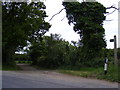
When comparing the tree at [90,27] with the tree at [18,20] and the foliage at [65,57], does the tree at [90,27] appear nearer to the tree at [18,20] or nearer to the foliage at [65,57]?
the foliage at [65,57]

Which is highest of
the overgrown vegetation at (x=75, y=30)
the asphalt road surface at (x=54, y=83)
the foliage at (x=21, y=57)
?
the overgrown vegetation at (x=75, y=30)

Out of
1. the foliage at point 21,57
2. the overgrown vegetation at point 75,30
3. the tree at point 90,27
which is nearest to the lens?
the tree at point 90,27

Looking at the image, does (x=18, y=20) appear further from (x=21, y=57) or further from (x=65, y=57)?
(x=21, y=57)

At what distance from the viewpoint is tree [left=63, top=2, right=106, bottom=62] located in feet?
73.1

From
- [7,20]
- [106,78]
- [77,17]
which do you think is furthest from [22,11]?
[106,78]

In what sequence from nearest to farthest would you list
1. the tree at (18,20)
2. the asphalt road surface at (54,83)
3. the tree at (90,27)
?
the asphalt road surface at (54,83)
the tree at (90,27)
the tree at (18,20)

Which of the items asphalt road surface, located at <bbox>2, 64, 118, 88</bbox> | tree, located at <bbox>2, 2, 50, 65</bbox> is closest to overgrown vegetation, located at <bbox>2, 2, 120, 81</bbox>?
tree, located at <bbox>2, 2, 50, 65</bbox>

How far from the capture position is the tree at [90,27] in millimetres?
22281

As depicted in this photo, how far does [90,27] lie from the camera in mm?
22922

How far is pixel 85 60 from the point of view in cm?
2389

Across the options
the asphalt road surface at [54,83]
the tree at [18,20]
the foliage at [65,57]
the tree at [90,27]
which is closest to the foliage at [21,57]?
the foliage at [65,57]

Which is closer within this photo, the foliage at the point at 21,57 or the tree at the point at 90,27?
the tree at the point at 90,27

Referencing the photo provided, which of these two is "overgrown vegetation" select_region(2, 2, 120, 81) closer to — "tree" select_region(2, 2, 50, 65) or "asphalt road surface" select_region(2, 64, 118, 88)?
"tree" select_region(2, 2, 50, 65)

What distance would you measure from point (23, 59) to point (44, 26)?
1862 inches
